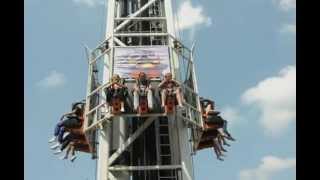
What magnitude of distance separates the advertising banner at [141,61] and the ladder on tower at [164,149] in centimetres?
233

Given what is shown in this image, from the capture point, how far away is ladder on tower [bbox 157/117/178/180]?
2306 centimetres

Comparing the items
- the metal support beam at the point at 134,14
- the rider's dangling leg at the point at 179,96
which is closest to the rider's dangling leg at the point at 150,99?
the rider's dangling leg at the point at 179,96

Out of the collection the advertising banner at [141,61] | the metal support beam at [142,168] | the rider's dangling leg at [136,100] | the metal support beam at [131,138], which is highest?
the advertising banner at [141,61]

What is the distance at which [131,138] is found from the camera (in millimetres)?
23594

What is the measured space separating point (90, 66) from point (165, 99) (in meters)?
4.43

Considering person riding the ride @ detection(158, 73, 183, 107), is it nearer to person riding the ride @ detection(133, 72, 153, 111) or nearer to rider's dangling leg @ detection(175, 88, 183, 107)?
rider's dangling leg @ detection(175, 88, 183, 107)

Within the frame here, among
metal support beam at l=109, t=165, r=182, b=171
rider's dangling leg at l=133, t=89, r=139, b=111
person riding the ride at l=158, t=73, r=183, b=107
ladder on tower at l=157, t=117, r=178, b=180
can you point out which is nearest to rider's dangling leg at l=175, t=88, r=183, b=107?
person riding the ride at l=158, t=73, r=183, b=107

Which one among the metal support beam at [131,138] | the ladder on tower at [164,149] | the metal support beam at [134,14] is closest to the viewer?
the ladder on tower at [164,149]

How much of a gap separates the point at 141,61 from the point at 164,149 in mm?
3953

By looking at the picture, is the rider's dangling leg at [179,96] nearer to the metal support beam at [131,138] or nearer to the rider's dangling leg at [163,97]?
the rider's dangling leg at [163,97]

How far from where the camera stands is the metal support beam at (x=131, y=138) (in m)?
23.2

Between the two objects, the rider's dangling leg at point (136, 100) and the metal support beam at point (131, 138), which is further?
the metal support beam at point (131, 138)
